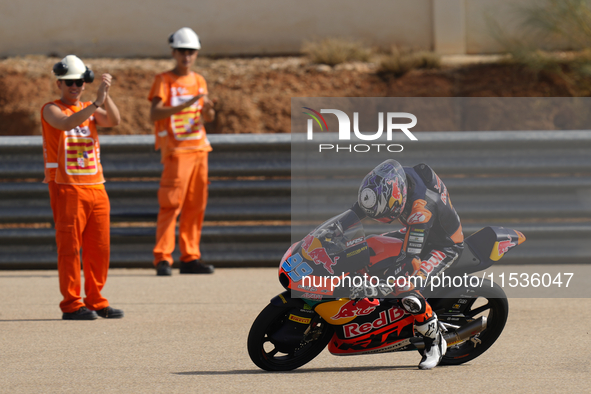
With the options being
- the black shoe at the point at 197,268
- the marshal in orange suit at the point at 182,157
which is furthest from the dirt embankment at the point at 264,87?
the black shoe at the point at 197,268

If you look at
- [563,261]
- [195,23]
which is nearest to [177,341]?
[563,261]

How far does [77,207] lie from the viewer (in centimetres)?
631

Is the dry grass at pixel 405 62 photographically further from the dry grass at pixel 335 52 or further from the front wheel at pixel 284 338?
the front wheel at pixel 284 338

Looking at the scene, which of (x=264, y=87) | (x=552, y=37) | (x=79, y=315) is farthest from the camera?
(x=552, y=37)

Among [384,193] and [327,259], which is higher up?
[384,193]

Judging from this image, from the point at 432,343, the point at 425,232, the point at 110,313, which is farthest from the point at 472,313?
the point at 110,313

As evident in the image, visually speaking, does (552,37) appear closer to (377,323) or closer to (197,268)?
(197,268)

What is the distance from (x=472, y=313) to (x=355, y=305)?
73 cm

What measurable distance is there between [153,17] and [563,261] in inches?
543

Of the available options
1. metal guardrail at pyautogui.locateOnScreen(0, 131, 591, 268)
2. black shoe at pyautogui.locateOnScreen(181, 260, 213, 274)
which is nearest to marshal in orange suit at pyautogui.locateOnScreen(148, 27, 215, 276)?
black shoe at pyautogui.locateOnScreen(181, 260, 213, 274)

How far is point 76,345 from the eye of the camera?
5.54 m

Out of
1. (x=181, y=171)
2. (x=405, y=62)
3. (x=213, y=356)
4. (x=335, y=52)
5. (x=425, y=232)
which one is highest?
(x=335, y=52)

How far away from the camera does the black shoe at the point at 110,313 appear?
6.48m

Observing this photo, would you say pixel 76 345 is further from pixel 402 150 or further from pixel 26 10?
pixel 26 10
